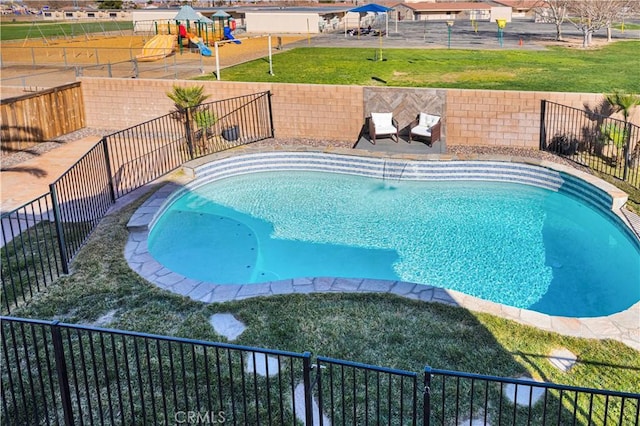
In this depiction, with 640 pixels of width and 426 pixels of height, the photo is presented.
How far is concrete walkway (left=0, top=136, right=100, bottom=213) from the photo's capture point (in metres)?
12.1

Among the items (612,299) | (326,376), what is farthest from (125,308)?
(612,299)

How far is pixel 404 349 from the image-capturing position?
655 cm

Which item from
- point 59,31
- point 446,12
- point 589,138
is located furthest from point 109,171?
point 446,12

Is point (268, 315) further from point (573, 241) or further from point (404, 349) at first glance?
point (573, 241)

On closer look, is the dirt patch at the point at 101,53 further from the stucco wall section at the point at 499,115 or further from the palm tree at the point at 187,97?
the stucco wall section at the point at 499,115

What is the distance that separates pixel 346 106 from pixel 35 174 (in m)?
7.84

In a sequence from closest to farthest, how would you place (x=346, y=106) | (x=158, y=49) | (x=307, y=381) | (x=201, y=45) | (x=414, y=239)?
(x=307, y=381) < (x=414, y=239) < (x=346, y=106) < (x=201, y=45) < (x=158, y=49)

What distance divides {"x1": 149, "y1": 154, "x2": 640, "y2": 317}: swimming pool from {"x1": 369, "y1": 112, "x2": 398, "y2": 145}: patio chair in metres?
1.57

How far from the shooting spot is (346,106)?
52.6ft

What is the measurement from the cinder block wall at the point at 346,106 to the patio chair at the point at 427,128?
347mm

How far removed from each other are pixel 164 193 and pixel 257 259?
2.74 m

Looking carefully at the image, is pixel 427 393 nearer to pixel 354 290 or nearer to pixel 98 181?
pixel 354 290

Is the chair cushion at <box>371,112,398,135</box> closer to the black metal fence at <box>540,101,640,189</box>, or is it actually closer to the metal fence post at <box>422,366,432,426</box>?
the black metal fence at <box>540,101,640,189</box>

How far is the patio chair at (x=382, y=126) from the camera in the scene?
15336 millimetres
